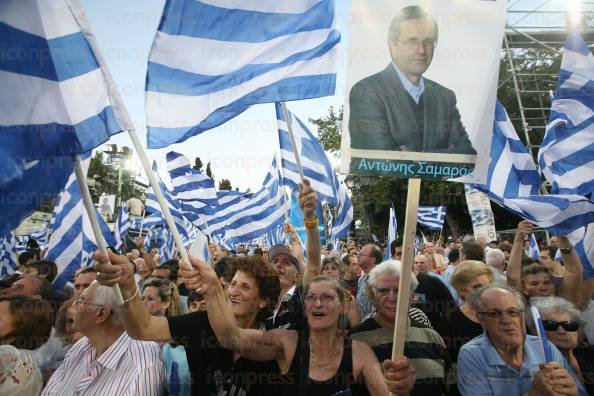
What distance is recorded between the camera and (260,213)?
36.7ft

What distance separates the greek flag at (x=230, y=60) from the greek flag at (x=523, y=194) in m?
2.69

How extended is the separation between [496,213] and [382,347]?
35.5 meters

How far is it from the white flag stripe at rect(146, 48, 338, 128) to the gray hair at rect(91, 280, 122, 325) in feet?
3.57

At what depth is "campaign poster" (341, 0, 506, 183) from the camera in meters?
2.63

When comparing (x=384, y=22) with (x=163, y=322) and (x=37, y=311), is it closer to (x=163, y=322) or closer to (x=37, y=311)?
(x=163, y=322)

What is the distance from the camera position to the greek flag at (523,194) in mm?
5035

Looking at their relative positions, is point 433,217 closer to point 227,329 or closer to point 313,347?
point 313,347

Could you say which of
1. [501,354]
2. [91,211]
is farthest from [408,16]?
[501,354]

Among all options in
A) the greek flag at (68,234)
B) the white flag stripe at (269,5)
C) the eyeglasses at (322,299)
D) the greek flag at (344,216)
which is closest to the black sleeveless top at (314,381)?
the eyeglasses at (322,299)

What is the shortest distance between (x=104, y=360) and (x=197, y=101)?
173 cm

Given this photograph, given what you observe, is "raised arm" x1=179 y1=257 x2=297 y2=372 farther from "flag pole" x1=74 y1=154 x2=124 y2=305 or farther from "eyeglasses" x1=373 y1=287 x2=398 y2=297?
"eyeglasses" x1=373 y1=287 x2=398 y2=297

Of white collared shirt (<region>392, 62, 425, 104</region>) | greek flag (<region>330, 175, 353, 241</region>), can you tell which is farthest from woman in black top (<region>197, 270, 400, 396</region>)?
greek flag (<region>330, 175, 353, 241</region>)

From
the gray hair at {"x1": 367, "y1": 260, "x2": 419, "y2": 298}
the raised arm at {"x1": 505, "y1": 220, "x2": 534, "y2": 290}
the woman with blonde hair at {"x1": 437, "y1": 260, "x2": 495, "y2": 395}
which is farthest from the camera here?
the raised arm at {"x1": 505, "y1": 220, "x2": 534, "y2": 290}

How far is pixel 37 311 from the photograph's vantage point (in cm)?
361
